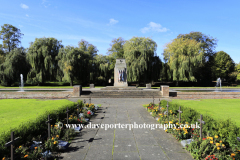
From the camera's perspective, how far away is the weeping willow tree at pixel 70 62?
30.5 meters

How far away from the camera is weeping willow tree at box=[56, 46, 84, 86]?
1201 inches

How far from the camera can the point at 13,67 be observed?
3203 cm

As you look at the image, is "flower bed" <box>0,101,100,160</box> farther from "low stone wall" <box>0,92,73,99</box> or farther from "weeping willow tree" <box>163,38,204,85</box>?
"weeping willow tree" <box>163,38,204,85</box>

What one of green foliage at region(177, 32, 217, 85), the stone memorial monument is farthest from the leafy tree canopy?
the stone memorial monument

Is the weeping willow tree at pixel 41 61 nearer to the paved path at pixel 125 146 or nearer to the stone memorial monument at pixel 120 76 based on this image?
the stone memorial monument at pixel 120 76

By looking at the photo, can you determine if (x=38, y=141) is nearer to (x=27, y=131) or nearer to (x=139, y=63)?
(x=27, y=131)

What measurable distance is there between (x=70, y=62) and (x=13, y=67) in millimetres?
12317

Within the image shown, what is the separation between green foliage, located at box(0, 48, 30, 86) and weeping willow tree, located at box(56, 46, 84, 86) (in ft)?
28.6

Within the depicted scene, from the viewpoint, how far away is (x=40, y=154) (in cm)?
373

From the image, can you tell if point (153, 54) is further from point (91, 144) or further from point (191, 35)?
point (91, 144)

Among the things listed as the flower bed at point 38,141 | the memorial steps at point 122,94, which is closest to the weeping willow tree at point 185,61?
the memorial steps at point 122,94

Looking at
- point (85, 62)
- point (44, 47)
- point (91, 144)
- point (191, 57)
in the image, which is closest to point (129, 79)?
point (85, 62)

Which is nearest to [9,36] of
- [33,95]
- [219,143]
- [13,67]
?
[13,67]

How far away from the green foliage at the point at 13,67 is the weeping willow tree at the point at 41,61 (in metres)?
2.73
